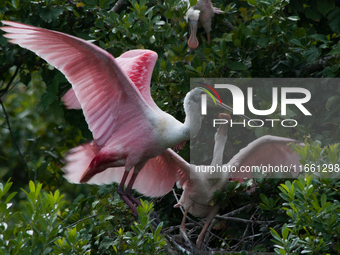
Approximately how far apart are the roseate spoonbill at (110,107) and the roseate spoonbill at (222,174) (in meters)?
0.32

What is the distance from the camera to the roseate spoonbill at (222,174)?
3.91 meters

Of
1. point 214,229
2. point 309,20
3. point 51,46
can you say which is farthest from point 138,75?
point 309,20

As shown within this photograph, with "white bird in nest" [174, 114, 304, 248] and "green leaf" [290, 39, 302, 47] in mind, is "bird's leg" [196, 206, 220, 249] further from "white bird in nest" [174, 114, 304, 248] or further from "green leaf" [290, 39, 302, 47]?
"green leaf" [290, 39, 302, 47]

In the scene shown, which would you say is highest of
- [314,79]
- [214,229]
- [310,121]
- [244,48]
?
[244,48]

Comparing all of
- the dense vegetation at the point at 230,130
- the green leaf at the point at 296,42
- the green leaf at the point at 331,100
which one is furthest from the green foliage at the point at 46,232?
the green leaf at the point at 296,42

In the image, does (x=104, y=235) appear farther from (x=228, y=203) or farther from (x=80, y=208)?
(x=228, y=203)

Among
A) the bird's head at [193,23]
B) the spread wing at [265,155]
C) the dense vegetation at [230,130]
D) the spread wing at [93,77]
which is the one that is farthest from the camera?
the bird's head at [193,23]

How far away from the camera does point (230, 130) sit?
415 cm

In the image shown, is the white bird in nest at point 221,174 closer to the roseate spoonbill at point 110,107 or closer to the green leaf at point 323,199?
the roseate spoonbill at point 110,107

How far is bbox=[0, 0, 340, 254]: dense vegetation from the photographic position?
275 cm

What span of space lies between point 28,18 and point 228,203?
107 inches

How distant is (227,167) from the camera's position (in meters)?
3.95

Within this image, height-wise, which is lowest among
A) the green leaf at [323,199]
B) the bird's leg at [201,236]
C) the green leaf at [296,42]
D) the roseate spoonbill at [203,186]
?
the bird's leg at [201,236]

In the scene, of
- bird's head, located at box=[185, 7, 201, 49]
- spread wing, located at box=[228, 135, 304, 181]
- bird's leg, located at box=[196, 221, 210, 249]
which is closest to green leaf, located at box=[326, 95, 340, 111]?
spread wing, located at box=[228, 135, 304, 181]
